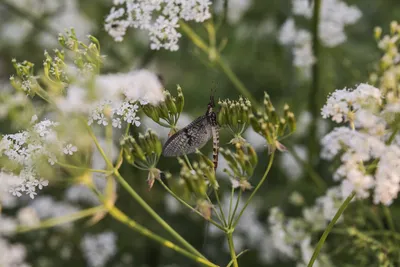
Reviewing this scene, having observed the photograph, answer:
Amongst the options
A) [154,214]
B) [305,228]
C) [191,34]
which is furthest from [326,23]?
A: [154,214]

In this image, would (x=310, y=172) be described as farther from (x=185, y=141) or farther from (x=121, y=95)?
(x=121, y=95)

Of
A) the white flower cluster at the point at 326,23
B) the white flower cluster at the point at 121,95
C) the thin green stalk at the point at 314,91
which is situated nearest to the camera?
the white flower cluster at the point at 121,95

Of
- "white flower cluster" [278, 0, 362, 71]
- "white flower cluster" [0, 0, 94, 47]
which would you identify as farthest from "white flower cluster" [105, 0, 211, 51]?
"white flower cluster" [0, 0, 94, 47]

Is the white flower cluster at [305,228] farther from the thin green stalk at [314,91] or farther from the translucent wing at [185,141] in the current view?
the translucent wing at [185,141]

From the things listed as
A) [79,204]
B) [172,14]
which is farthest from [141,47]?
[172,14]

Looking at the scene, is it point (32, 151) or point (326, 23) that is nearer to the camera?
point (32, 151)

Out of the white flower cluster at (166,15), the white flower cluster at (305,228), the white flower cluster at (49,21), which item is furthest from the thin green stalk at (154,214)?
the white flower cluster at (49,21)
